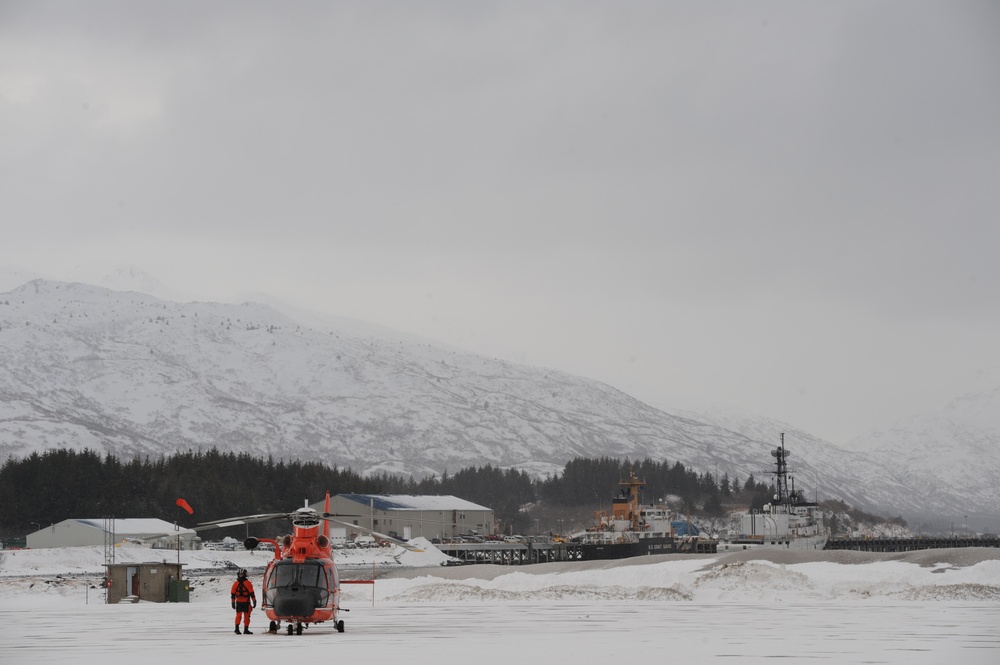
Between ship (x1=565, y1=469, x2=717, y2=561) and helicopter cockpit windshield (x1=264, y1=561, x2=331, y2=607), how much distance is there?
8099cm

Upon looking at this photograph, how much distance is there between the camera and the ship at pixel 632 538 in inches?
4518

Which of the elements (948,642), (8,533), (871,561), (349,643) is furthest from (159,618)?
(8,533)

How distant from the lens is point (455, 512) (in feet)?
502

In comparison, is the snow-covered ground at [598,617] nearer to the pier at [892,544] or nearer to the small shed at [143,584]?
the small shed at [143,584]

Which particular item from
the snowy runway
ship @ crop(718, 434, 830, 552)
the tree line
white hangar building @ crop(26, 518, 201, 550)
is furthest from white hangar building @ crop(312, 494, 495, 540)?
the snowy runway

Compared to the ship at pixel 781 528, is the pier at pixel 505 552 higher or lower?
lower

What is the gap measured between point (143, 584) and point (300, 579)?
25125 millimetres

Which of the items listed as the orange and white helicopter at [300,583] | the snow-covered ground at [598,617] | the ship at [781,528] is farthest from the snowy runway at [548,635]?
the ship at [781,528]

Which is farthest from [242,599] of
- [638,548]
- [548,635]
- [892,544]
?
[892,544]

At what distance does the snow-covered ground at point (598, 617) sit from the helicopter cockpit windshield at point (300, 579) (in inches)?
48.1

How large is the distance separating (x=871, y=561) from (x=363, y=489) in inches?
4359

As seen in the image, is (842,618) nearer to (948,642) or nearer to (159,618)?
(948,642)

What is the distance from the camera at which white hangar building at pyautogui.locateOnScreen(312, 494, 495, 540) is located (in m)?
138

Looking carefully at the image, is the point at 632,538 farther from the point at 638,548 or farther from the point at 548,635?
the point at 548,635
